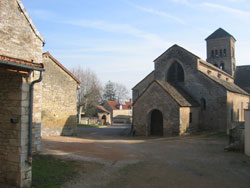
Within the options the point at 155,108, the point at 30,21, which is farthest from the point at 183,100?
the point at 30,21

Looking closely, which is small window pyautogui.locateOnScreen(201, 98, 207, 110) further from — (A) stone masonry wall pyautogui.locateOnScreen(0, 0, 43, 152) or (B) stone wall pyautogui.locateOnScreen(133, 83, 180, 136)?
(A) stone masonry wall pyautogui.locateOnScreen(0, 0, 43, 152)

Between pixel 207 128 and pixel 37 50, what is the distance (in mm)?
20049

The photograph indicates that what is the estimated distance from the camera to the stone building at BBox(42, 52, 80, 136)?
66.9 ft

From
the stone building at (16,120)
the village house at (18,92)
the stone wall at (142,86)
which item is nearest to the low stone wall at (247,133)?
the village house at (18,92)

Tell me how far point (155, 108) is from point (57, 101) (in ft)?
32.1

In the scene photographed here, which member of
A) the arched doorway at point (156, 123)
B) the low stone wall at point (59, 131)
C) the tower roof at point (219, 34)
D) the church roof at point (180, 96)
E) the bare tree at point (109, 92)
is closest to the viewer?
the low stone wall at point (59, 131)

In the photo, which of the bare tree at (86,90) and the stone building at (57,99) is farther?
the bare tree at (86,90)

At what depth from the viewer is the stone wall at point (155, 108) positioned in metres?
22.5

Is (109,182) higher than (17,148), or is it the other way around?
(17,148)

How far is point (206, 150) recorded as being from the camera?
14719 millimetres

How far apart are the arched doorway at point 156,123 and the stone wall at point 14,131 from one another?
18.3 m

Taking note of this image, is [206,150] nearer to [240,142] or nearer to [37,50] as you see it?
[240,142]

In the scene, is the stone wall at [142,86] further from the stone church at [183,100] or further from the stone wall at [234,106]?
the stone wall at [234,106]

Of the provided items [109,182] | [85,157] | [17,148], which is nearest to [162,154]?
[85,157]
